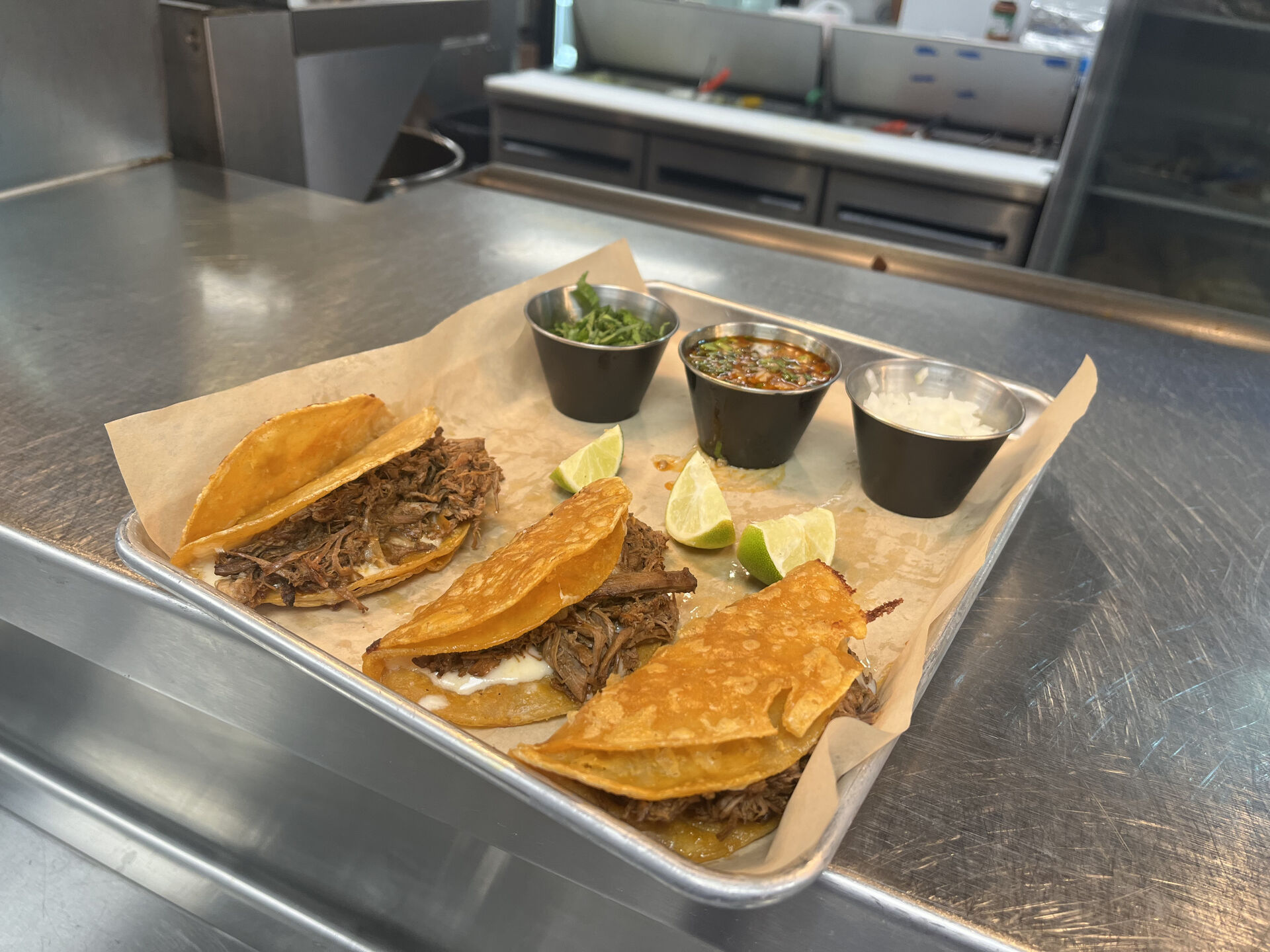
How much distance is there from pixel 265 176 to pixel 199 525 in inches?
96.8

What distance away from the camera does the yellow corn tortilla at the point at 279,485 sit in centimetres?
142

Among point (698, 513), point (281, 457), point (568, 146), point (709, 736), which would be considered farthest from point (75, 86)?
point (568, 146)

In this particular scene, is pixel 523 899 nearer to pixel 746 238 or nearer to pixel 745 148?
pixel 746 238

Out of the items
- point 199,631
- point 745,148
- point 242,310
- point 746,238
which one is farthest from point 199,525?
point 745,148

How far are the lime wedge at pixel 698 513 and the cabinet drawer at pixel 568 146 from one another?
4.61m

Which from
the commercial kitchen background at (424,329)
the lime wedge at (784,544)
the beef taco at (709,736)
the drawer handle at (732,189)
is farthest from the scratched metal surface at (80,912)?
the drawer handle at (732,189)

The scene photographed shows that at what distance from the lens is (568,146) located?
606 cm

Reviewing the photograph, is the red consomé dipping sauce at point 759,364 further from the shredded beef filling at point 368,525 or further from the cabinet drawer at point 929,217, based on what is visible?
the cabinet drawer at point 929,217

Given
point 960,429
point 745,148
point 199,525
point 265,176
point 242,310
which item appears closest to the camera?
point 199,525

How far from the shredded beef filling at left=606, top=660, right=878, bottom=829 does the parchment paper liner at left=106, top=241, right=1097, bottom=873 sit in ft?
0.15

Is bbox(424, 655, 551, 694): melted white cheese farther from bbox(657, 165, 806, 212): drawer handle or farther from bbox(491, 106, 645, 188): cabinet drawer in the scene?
bbox(491, 106, 645, 188): cabinet drawer

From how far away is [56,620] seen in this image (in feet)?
4.89

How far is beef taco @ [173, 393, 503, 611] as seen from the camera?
141 cm

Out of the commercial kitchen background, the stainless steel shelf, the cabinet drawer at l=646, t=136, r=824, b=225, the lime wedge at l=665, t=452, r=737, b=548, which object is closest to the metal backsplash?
the commercial kitchen background
